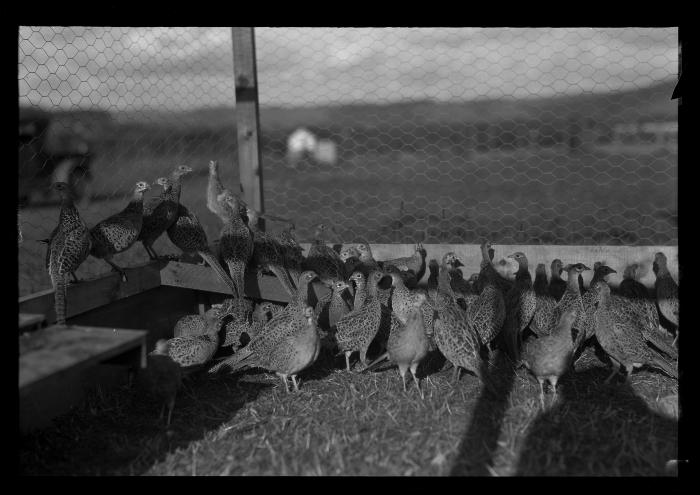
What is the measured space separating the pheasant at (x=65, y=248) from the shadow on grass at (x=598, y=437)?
300 centimetres

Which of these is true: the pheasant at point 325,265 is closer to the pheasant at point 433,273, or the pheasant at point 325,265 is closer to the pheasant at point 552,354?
the pheasant at point 433,273

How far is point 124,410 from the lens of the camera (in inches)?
174

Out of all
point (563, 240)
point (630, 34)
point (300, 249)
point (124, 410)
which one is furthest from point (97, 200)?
point (630, 34)

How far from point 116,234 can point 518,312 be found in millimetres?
3193

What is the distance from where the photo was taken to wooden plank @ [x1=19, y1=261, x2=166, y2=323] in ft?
14.1

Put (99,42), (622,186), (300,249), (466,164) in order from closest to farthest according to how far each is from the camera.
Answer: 1. (300,249)
2. (99,42)
3. (622,186)
4. (466,164)

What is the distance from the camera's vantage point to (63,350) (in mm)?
2969

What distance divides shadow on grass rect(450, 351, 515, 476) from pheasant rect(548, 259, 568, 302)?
1.03 m

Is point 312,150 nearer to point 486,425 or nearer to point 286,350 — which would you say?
point 286,350

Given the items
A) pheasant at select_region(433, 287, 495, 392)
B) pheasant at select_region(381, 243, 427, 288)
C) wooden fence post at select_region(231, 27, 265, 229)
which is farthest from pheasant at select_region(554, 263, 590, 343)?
wooden fence post at select_region(231, 27, 265, 229)

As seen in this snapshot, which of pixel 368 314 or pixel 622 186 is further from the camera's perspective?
pixel 622 186

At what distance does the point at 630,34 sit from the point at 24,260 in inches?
308

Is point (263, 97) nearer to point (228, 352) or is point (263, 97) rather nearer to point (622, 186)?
point (228, 352)

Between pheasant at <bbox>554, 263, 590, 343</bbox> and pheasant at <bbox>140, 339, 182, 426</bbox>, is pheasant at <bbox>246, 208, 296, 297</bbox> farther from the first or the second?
pheasant at <bbox>554, 263, 590, 343</bbox>
